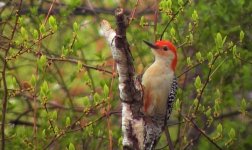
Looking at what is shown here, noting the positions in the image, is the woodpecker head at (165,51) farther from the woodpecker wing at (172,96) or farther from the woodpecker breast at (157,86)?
the woodpecker wing at (172,96)

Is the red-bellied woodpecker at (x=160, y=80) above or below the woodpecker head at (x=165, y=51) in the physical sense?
below

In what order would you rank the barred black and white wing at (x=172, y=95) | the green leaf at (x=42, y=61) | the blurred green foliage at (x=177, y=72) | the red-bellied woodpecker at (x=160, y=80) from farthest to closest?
the barred black and white wing at (x=172, y=95), the red-bellied woodpecker at (x=160, y=80), the blurred green foliage at (x=177, y=72), the green leaf at (x=42, y=61)

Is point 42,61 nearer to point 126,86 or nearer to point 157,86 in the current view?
point 126,86

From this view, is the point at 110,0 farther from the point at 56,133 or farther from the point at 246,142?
the point at 56,133

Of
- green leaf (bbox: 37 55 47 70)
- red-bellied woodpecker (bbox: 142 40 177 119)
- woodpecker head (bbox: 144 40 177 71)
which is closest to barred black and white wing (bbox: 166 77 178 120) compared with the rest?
red-bellied woodpecker (bbox: 142 40 177 119)

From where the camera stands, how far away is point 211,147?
7758mm

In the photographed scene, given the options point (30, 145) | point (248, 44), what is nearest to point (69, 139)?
point (30, 145)

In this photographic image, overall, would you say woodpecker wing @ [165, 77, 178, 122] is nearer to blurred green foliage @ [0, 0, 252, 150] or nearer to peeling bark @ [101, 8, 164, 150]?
blurred green foliage @ [0, 0, 252, 150]

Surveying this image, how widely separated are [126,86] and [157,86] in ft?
6.21

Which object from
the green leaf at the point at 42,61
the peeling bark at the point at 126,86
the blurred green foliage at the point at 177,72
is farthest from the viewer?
the blurred green foliage at the point at 177,72

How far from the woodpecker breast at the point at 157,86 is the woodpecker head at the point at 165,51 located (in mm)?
71

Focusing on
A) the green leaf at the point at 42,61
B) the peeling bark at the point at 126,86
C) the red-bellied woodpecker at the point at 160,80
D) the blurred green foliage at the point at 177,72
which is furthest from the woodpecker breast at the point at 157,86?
the peeling bark at the point at 126,86

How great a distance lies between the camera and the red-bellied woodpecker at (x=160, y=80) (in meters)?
6.92

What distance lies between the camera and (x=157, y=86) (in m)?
7.06
